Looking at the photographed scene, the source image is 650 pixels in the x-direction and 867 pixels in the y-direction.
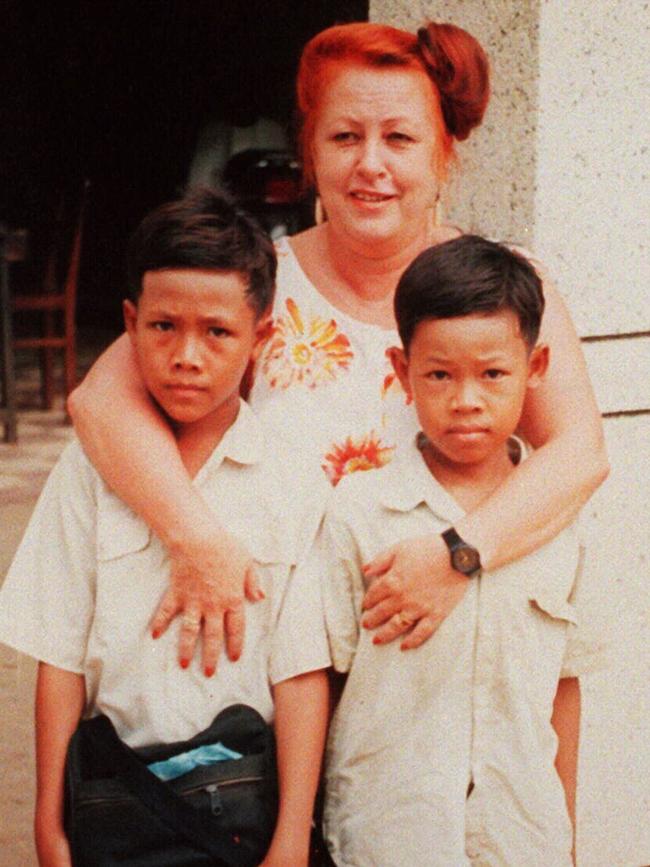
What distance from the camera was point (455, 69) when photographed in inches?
89.8

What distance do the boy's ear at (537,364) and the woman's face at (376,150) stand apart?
364 mm

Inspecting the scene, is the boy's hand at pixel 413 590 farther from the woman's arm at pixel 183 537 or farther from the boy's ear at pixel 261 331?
the boy's ear at pixel 261 331

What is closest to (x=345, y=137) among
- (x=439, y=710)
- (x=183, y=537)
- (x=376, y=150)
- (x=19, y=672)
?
(x=376, y=150)

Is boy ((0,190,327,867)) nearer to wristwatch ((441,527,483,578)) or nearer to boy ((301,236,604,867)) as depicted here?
boy ((301,236,604,867))

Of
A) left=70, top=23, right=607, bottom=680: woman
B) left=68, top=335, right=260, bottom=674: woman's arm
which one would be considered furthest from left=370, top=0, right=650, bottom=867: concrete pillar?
left=68, top=335, right=260, bottom=674: woman's arm

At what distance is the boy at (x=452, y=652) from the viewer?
77.5 inches

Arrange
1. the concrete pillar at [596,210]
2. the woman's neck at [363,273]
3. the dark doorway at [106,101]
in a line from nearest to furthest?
1. the woman's neck at [363,273]
2. the concrete pillar at [596,210]
3. the dark doorway at [106,101]

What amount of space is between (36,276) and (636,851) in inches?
336

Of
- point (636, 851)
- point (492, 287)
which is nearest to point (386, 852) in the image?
point (492, 287)

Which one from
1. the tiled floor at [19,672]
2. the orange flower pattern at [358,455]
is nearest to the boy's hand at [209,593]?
the orange flower pattern at [358,455]

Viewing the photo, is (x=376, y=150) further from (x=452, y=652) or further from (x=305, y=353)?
(x=452, y=652)

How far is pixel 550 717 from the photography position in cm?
215

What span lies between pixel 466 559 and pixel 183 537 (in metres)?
0.42

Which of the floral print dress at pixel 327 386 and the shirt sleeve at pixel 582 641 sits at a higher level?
the floral print dress at pixel 327 386
